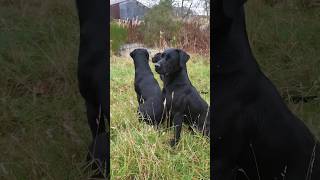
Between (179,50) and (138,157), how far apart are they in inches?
23.1

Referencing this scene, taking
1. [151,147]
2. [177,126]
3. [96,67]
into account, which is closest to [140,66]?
[177,126]

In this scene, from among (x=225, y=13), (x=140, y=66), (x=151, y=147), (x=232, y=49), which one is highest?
(x=225, y=13)

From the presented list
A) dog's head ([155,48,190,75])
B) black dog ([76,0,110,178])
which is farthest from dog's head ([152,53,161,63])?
black dog ([76,0,110,178])

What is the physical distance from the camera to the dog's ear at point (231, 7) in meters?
1.65

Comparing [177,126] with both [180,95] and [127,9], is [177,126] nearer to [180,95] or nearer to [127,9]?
[180,95]

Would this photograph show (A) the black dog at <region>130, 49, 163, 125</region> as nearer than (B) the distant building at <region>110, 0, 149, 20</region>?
No

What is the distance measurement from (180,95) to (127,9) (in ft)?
1.73

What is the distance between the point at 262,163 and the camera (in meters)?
1.79

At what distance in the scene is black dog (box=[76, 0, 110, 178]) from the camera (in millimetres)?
1681

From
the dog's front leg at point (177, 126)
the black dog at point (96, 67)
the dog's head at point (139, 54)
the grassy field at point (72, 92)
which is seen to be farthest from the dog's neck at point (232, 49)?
the dog's head at point (139, 54)

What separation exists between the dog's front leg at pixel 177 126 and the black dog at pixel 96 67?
23.1 inches

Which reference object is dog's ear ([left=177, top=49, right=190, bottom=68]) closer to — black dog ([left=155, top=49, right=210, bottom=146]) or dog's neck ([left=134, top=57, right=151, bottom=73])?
black dog ([left=155, top=49, right=210, bottom=146])

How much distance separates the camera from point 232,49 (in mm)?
1688

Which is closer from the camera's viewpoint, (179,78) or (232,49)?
(232,49)
